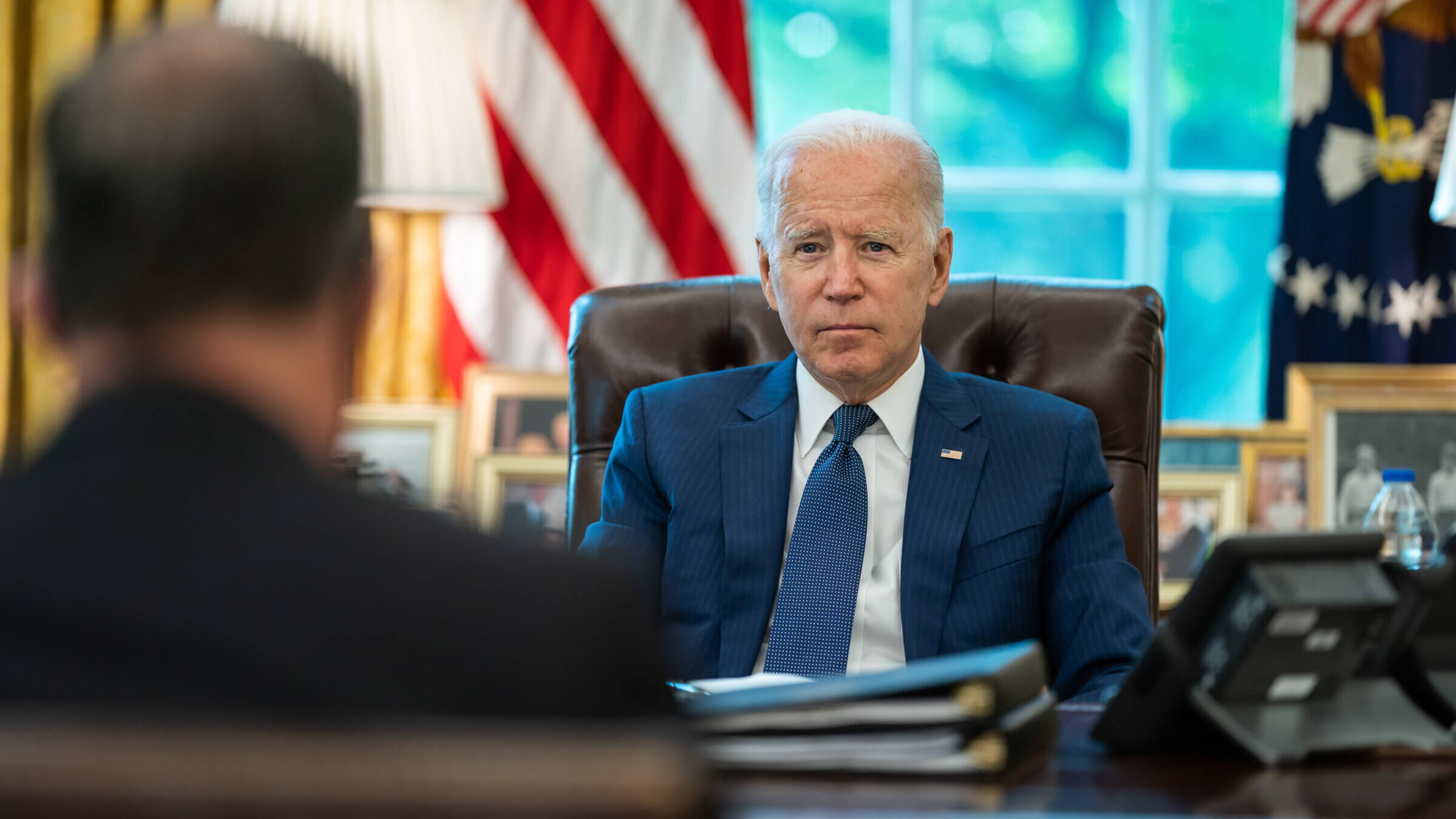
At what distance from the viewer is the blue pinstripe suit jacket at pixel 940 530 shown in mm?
1572

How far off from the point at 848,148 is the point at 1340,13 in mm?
1679

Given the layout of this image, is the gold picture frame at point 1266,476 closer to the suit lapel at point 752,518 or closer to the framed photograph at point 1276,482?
the framed photograph at point 1276,482

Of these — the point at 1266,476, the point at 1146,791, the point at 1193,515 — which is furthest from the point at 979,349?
the point at 1146,791

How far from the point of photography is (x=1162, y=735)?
832 millimetres

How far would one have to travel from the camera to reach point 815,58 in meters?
3.05

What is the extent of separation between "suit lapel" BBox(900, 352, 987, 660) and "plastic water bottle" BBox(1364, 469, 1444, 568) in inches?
43.3

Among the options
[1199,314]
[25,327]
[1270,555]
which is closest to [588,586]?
[25,327]

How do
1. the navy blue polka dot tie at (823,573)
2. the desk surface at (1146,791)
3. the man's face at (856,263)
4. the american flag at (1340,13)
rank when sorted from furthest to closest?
1. the american flag at (1340,13)
2. the man's face at (856,263)
3. the navy blue polka dot tie at (823,573)
4. the desk surface at (1146,791)

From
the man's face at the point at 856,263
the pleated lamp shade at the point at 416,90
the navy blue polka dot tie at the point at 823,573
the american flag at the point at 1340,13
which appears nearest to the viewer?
the navy blue polka dot tie at the point at 823,573

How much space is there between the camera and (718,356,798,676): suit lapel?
1.60m

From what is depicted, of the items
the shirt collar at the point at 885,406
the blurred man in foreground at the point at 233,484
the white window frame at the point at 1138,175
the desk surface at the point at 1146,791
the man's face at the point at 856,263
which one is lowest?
the desk surface at the point at 1146,791

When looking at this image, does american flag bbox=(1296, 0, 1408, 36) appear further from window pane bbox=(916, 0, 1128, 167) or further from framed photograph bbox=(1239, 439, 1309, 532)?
framed photograph bbox=(1239, 439, 1309, 532)

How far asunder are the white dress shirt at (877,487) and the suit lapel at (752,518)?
2cm

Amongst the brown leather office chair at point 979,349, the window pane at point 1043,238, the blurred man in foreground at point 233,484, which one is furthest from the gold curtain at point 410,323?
the blurred man in foreground at point 233,484
